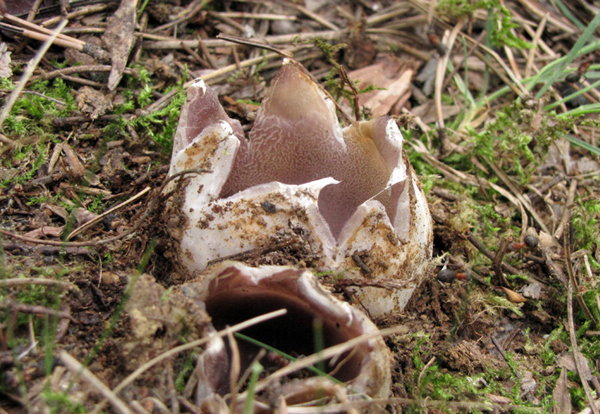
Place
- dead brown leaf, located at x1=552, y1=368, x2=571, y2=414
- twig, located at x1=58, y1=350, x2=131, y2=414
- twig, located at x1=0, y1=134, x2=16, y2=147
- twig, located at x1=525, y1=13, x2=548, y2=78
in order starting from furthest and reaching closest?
twig, located at x1=525, y1=13, x2=548, y2=78 → twig, located at x1=0, y1=134, x2=16, y2=147 → dead brown leaf, located at x1=552, y1=368, x2=571, y2=414 → twig, located at x1=58, y1=350, x2=131, y2=414

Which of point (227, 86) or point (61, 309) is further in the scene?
point (227, 86)

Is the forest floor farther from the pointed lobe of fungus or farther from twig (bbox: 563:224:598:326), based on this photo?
the pointed lobe of fungus

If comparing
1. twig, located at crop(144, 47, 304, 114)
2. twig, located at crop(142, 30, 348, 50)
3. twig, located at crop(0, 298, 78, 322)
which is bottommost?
twig, located at crop(0, 298, 78, 322)

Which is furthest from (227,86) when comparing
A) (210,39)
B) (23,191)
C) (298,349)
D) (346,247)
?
(298,349)

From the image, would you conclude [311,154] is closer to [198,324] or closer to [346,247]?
[346,247]

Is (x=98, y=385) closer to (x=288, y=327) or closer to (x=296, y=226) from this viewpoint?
(x=288, y=327)

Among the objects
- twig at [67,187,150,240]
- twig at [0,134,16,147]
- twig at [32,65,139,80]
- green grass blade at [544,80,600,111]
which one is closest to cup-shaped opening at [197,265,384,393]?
twig at [67,187,150,240]

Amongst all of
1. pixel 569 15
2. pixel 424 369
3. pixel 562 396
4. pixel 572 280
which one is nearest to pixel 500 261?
pixel 572 280
